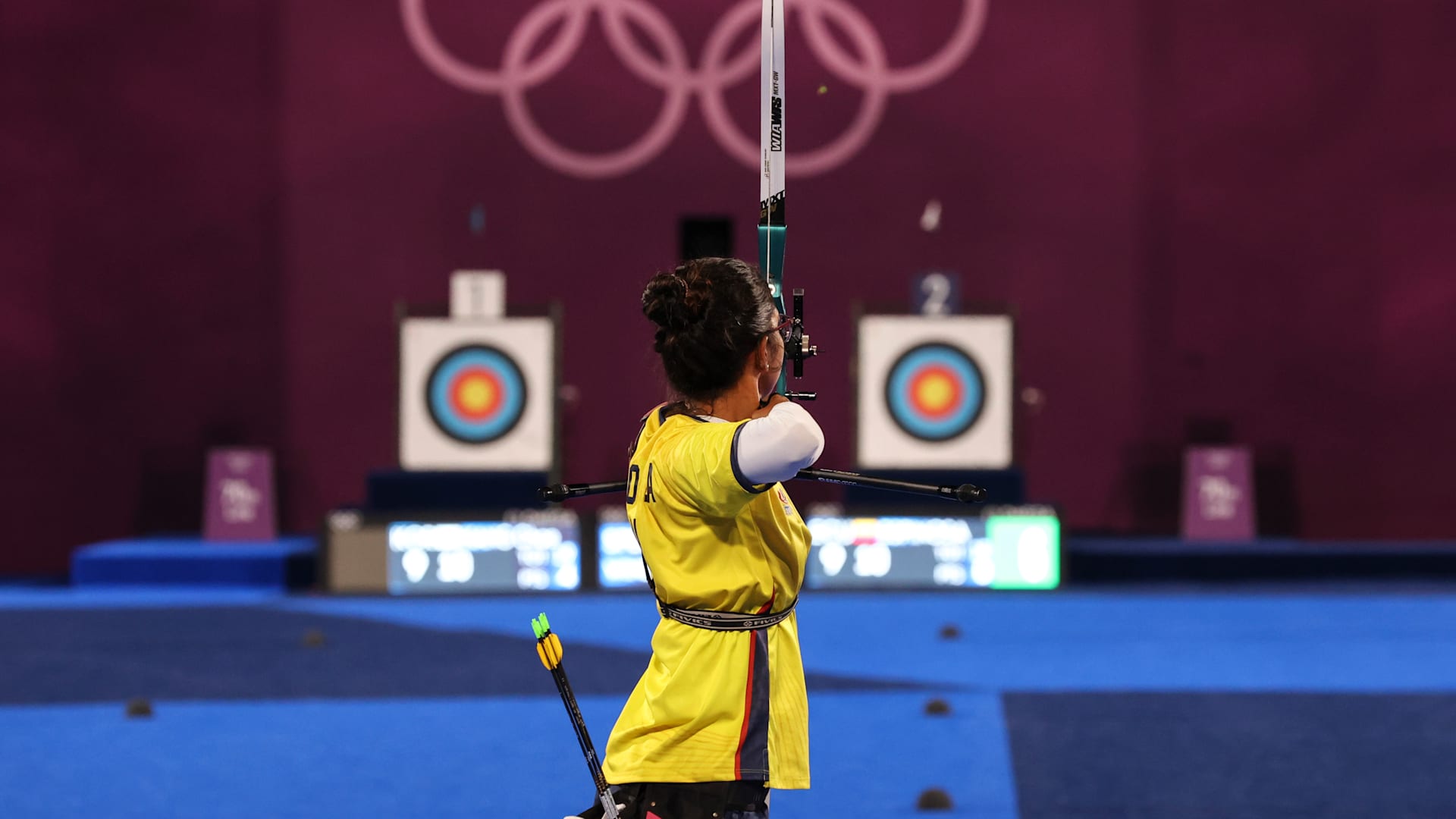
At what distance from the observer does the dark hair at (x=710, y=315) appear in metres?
1.87

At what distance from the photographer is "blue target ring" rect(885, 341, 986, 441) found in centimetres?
711

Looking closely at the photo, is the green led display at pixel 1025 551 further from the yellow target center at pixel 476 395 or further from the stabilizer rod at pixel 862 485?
the stabilizer rod at pixel 862 485

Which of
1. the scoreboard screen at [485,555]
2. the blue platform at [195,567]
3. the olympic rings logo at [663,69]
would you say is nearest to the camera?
the scoreboard screen at [485,555]

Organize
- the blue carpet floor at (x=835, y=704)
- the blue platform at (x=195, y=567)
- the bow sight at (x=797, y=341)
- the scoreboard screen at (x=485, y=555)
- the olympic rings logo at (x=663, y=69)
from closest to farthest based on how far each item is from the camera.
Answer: the bow sight at (x=797, y=341) < the blue carpet floor at (x=835, y=704) < the scoreboard screen at (x=485, y=555) < the blue platform at (x=195, y=567) < the olympic rings logo at (x=663, y=69)

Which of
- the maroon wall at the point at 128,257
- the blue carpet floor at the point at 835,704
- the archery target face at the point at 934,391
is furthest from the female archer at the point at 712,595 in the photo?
the maroon wall at the point at 128,257

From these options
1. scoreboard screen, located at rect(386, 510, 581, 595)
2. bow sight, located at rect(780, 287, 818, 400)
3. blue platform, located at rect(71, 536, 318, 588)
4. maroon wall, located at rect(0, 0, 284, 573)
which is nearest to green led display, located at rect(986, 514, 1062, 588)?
scoreboard screen, located at rect(386, 510, 581, 595)

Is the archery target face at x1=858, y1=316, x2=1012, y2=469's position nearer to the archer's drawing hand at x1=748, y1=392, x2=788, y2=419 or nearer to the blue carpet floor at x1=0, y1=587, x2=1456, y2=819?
the blue carpet floor at x1=0, y1=587, x2=1456, y2=819

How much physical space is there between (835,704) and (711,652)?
2.66 metres

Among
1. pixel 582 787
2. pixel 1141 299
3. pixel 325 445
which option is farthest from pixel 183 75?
pixel 582 787

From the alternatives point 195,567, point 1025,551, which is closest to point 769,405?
point 1025,551

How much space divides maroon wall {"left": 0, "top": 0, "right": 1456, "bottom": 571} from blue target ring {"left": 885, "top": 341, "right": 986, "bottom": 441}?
2.48ft

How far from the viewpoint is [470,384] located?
712 centimetres

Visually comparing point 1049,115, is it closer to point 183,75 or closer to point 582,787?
point 183,75

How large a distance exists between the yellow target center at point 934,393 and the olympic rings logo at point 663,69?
129 centimetres
